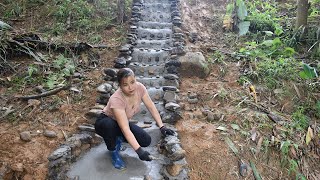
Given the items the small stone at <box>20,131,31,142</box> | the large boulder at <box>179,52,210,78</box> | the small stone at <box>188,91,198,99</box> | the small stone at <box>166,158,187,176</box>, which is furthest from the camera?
the large boulder at <box>179,52,210,78</box>

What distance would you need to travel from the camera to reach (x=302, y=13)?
6477 mm

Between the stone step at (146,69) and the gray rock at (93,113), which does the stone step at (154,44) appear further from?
the gray rock at (93,113)

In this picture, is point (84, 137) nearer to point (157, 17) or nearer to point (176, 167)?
point (176, 167)

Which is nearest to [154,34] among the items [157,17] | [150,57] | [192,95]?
[157,17]

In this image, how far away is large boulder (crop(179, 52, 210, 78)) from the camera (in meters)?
5.66

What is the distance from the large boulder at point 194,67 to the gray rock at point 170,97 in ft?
3.20

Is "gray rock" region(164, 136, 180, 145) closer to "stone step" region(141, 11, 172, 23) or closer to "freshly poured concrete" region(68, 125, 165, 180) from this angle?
"freshly poured concrete" region(68, 125, 165, 180)

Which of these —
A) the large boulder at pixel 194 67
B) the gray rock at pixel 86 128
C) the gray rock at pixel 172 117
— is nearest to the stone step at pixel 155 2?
the large boulder at pixel 194 67

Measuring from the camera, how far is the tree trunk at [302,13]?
6428 millimetres

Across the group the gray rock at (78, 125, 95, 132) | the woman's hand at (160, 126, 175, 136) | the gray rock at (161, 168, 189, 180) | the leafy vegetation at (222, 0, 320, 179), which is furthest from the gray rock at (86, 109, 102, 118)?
the leafy vegetation at (222, 0, 320, 179)

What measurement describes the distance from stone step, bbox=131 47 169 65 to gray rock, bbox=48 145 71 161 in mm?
2979

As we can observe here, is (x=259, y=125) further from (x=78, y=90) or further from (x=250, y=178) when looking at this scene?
(x=78, y=90)

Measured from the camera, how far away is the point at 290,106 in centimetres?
499

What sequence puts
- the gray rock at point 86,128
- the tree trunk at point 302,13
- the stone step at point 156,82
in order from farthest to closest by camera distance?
the tree trunk at point 302,13, the stone step at point 156,82, the gray rock at point 86,128
